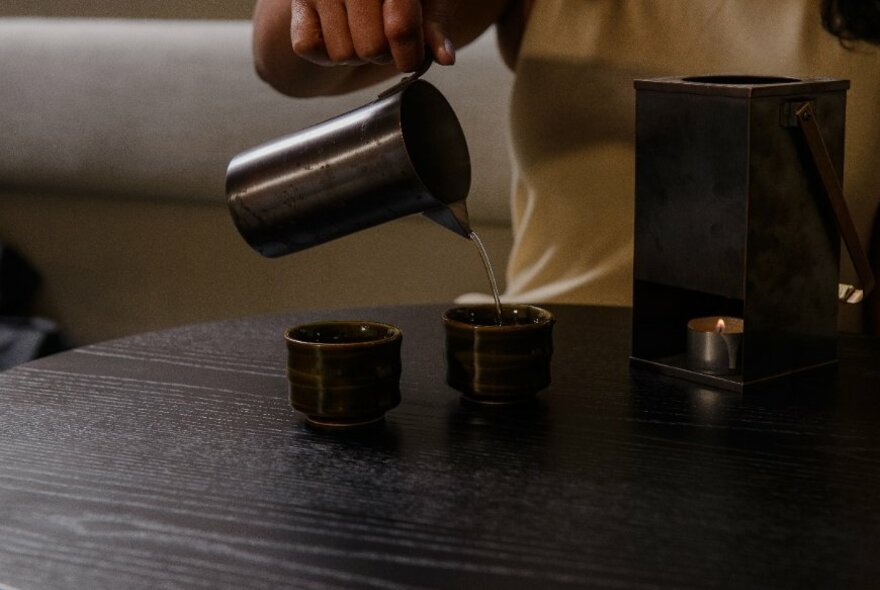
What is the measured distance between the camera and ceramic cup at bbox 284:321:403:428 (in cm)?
88

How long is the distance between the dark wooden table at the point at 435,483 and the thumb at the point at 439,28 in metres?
0.26

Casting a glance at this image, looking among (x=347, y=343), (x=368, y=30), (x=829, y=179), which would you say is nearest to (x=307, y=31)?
(x=368, y=30)

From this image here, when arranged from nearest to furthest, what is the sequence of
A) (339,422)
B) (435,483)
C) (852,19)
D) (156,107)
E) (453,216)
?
(435,483), (339,422), (453,216), (852,19), (156,107)

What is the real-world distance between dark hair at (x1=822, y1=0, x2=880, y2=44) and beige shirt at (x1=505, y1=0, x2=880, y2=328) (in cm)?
1

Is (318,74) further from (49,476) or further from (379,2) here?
(49,476)

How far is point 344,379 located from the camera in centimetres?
88

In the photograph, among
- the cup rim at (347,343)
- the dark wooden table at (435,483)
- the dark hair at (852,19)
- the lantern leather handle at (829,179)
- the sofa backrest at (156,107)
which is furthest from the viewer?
the sofa backrest at (156,107)

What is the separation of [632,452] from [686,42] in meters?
0.76

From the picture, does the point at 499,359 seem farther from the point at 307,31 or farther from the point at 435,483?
the point at 307,31

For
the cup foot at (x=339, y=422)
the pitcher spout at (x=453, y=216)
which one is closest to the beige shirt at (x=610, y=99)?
the pitcher spout at (x=453, y=216)

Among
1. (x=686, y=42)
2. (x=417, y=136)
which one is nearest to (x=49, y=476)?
(x=417, y=136)

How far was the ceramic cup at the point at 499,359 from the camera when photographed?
3.05 ft

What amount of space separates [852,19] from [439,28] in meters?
0.58

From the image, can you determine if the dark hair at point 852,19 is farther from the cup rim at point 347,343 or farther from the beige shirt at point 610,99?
the cup rim at point 347,343
